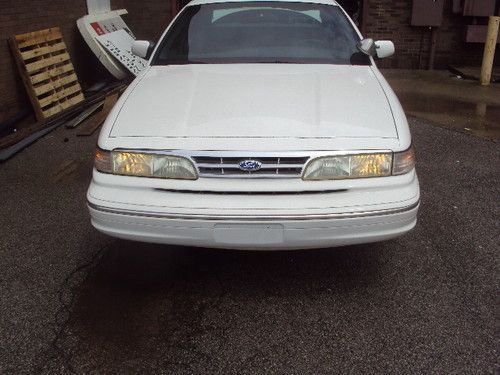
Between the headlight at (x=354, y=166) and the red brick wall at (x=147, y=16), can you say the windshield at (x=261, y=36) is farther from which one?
the red brick wall at (x=147, y=16)

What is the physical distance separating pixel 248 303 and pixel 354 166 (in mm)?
960

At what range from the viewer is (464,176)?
499 cm

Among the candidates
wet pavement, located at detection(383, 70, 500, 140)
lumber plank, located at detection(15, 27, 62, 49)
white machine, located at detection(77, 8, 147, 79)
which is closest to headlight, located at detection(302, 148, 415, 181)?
wet pavement, located at detection(383, 70, 500, 140)

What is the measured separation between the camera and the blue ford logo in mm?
2762

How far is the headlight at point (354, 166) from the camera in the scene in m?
2.79

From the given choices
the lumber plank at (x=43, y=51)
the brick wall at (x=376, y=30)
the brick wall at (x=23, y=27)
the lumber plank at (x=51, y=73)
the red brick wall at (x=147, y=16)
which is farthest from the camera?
the red brick wall at (x=147, y=16)

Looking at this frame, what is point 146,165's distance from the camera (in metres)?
2.88

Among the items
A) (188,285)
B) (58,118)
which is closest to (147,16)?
(58,118)

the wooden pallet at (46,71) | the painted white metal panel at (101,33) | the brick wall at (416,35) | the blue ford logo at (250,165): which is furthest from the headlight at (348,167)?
the brick wall at (416,35)

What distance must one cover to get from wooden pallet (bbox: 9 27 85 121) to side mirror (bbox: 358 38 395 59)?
170 inches

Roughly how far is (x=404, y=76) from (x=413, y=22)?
1.00m

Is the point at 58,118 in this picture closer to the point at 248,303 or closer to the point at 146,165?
the point at 146,165

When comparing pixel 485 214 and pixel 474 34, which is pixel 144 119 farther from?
pixel 474 34

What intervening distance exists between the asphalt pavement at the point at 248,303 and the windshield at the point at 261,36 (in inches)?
55.6
